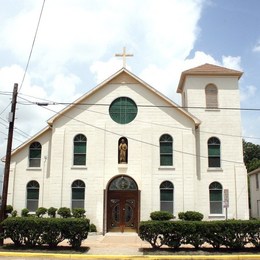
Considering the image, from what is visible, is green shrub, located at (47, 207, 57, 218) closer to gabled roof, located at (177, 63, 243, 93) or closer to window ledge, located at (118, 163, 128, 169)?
window ledge, located at (118, 163, 128, 169)

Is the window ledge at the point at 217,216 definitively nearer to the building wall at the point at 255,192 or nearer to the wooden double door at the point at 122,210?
the wooden double door at the point at 122,210

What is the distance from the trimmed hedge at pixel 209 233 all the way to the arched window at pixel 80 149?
10146 mm

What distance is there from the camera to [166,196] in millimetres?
24922

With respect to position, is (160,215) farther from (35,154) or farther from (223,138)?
(35,154)

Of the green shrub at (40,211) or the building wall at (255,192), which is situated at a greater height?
the building wall at (255,192)

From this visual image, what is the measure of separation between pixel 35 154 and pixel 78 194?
4.51m

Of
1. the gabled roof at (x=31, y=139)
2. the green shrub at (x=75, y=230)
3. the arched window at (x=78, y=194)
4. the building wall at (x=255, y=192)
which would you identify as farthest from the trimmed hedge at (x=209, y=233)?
the building wall at (x=255, y=192)

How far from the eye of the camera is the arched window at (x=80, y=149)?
25.6m

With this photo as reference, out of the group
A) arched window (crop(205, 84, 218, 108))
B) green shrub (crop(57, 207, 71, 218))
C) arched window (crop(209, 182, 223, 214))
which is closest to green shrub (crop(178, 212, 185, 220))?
arched window (crop(209, 182, 223, 214))

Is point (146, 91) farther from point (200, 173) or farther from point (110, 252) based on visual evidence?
point (110, 252)

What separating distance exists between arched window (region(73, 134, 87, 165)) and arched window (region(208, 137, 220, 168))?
8.76 meters

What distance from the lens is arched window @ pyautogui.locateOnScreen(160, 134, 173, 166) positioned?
83.6ft

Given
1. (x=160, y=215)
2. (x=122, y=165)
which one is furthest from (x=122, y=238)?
(x=122, y=165)

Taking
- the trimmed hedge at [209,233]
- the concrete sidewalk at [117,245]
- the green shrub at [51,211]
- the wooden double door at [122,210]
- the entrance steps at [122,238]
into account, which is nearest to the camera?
the trimmed hedge at [209,233]
